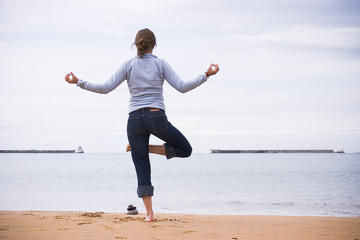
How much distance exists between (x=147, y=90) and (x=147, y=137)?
0.55m

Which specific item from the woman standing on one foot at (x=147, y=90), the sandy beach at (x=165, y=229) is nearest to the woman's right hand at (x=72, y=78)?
the woman standing on one foot at (x=147, y=90)

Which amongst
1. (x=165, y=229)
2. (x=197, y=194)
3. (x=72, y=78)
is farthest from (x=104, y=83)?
(x=197, y=194)

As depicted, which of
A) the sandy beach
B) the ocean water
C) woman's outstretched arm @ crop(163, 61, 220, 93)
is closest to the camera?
the sandy beach

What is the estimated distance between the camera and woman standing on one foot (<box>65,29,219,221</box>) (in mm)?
4641

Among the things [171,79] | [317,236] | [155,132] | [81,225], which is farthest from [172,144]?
[317,236]

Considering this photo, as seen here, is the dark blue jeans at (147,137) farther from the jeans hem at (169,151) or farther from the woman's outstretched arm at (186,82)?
the woman's outstretched arm at (186,82)

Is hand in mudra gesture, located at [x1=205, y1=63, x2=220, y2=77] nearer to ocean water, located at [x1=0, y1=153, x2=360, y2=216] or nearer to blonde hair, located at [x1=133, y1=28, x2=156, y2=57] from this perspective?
blonde hair, located at [x1=133, y1=28, x2=156, y2=57]

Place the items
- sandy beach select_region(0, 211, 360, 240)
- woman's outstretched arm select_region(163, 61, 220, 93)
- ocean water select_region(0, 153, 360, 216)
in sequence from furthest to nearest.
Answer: ocean water select_region(0, 153, 360, 216), woman's outstretched arm select_region(163, 61, 220, 93), sandy beach select_region(0, 211, 360, 240)

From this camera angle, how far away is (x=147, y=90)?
469 centimetres

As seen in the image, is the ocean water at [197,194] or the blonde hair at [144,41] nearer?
the blonde hair at [144,41]

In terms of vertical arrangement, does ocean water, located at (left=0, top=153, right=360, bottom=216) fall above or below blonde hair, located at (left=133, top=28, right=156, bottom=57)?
below

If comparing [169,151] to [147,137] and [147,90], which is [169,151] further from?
[147,90]

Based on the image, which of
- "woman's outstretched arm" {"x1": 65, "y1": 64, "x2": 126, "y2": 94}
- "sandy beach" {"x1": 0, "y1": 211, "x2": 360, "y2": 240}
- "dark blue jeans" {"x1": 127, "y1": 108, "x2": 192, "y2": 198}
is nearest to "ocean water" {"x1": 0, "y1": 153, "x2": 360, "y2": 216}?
"sandy beach" {"x1": 0, "y1": 211, "x2": 360, "y2": 240}

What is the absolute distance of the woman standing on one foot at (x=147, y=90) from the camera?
183 inches
